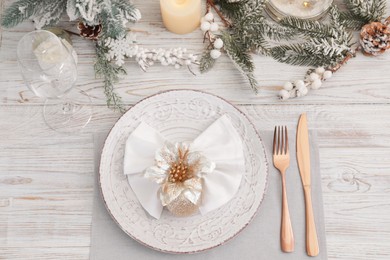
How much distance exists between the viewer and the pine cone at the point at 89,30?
3.19 feet

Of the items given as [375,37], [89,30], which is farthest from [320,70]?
[89,30]

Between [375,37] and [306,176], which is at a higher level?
[375,37]

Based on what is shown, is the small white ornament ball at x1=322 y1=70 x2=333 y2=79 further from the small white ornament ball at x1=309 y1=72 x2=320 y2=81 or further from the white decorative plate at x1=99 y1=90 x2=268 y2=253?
the white decorative plate at x1=99 y1=90 x2=268 y2=253

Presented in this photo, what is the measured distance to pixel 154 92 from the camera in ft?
3.20

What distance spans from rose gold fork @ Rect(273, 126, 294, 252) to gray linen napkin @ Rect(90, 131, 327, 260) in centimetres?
1

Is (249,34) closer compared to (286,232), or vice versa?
(286,232)

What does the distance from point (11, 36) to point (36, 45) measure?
0.19 m

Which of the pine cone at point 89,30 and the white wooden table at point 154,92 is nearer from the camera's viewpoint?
the white wooden table at point 154,92

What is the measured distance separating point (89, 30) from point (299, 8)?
44cm

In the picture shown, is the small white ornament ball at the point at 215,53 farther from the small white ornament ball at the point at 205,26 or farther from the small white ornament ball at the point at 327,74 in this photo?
the small white ornament ball at the point at 327,74

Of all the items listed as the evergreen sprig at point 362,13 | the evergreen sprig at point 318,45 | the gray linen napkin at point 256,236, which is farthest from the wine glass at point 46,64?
the evergreen sprig at point 362,13

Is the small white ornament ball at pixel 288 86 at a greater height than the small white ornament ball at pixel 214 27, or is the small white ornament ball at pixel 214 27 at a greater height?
the small white ornament ball at pixel 214 27

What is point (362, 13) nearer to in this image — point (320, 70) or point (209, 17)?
point (320, 70)

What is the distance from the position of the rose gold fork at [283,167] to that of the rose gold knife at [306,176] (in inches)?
1.0
